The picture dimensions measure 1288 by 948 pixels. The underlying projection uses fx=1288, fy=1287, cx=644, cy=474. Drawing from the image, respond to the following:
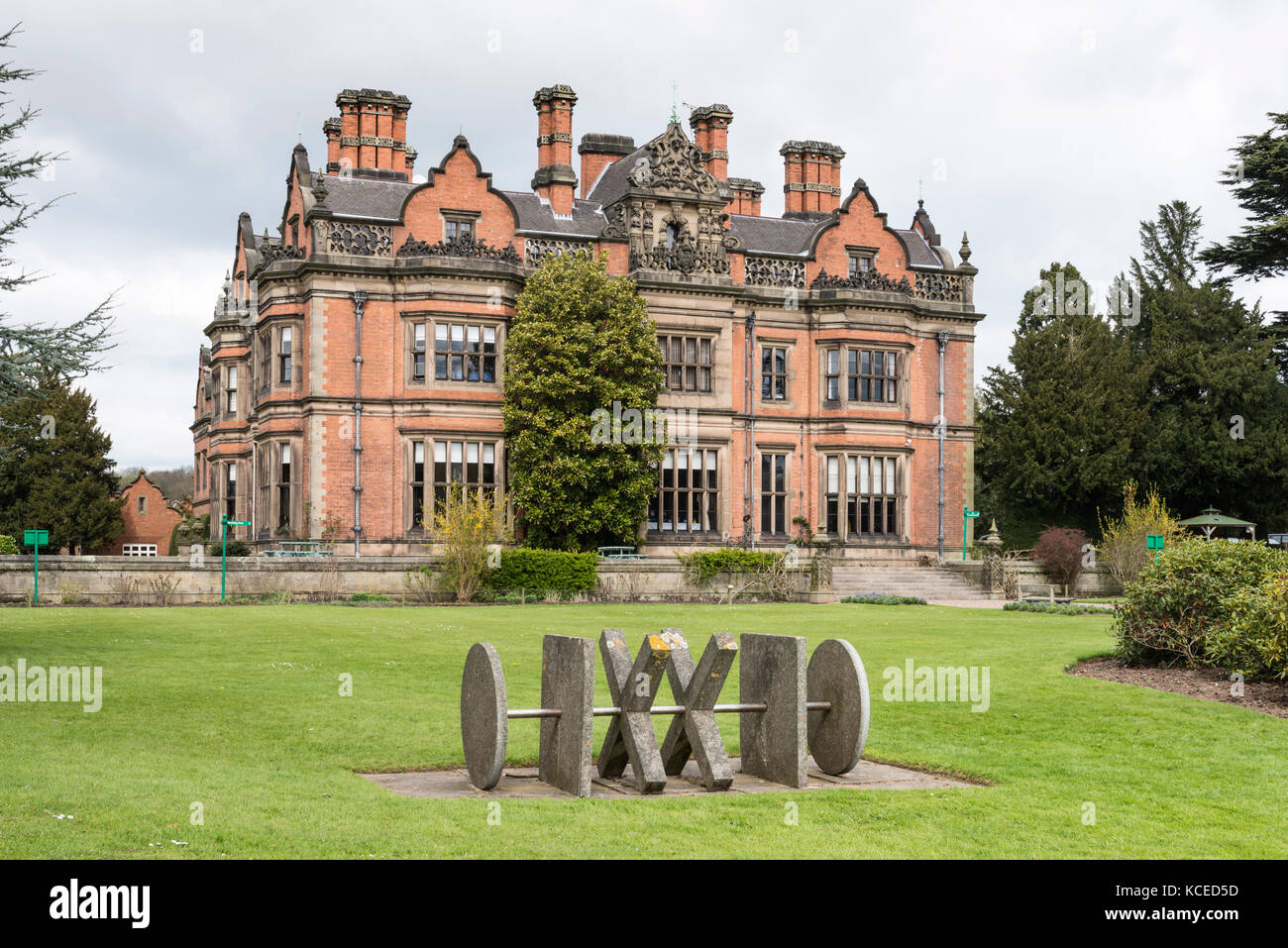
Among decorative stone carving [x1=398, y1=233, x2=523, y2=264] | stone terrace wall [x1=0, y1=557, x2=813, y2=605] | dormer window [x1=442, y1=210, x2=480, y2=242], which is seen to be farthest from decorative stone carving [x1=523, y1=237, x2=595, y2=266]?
stone terrace wall [x1=0, y1=557, x2=813, y2=605]

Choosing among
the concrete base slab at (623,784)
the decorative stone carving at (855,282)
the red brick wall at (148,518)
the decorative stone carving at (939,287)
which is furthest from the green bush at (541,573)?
the red brick wall at (148,518)

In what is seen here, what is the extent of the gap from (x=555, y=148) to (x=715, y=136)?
620 centimetres

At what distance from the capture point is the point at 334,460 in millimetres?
38812

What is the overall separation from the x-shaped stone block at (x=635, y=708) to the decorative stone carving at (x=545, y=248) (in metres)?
31.5

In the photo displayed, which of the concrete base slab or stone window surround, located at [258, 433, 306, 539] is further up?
stone window surround, located at [258, 433, 306, 539]

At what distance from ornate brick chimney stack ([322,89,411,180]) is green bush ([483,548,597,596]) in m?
15.8

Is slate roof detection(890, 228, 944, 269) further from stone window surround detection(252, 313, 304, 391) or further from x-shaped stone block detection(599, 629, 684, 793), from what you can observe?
x-shaped stone block detection(599, 629, 684, 793)

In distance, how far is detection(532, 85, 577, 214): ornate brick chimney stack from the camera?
43.4m

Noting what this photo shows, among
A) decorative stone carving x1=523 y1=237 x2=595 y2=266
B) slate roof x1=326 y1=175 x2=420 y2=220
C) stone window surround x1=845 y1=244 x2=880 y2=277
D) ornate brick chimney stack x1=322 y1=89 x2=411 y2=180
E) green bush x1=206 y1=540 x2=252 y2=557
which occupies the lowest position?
green bush x1=206 y1=540 x2=252 y2=557

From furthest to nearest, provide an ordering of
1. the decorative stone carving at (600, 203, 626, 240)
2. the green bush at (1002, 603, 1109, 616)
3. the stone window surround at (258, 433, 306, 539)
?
the decorative stone carving at (600, 203, 626, 240) < the stone window surround at (258, 433, 306, 539) < the green bush at (1002, 603, 1109, 616)

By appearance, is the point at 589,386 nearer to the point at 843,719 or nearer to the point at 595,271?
the point at 595,271

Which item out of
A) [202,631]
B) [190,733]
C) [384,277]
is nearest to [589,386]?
[384,277]

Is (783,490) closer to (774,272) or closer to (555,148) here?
(774,272)
